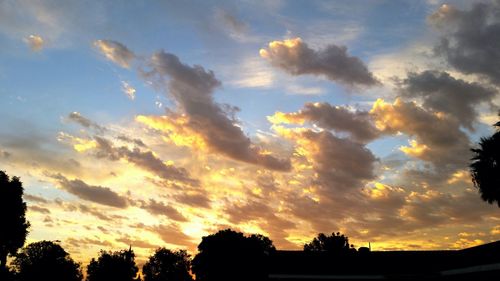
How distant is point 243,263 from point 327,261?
60.6 meters

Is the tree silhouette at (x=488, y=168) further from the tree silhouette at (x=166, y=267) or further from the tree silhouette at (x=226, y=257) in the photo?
the tree silhouette at (x=166, y=267)

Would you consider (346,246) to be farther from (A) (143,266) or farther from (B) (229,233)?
(A) (143,266)

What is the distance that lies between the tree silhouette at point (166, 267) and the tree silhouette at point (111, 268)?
14.1 feet

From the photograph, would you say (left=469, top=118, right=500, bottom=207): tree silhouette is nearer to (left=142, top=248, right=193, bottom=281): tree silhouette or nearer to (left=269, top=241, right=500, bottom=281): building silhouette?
(left=269, top=241, right=500, bottom=281): building silhouette

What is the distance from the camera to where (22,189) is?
54.3m

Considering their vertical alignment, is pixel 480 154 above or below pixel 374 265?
above

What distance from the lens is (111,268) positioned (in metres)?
124

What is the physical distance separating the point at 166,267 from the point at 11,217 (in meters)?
86.3

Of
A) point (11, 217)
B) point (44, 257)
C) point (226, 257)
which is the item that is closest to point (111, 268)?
point (44, 257)

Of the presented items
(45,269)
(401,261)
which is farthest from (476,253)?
(45,269)

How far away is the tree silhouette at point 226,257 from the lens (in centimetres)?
8538

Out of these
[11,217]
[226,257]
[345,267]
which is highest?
[11,217]

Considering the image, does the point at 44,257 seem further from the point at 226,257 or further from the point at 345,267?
the point at 345,267

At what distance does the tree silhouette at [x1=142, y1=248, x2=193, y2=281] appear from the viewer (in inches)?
5123
